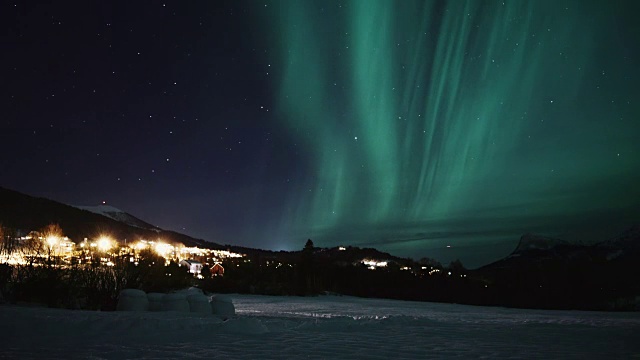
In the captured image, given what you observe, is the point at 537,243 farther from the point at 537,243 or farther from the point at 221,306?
the point at 221,306

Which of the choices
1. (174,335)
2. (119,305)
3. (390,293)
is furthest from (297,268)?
(174,335)

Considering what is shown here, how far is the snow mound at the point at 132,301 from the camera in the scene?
32.1 feet

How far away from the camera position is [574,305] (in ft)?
70.0

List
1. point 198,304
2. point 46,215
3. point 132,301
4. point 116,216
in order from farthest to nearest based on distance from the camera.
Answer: point 116,216 → point 46,215 → point 198,304 → point 132,301

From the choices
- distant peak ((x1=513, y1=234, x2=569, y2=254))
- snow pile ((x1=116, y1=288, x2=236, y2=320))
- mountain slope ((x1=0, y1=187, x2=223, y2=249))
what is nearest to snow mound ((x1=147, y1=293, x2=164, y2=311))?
snow pile ((x1=116, y1=288, x2=236, y2=320))

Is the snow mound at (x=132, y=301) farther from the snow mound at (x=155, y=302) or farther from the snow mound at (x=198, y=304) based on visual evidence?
the snow mound at (x=198, y=304)

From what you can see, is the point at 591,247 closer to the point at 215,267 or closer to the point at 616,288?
the point at 616,288

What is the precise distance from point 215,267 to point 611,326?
29838 mm

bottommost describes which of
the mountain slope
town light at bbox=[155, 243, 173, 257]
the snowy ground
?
the snowy ground

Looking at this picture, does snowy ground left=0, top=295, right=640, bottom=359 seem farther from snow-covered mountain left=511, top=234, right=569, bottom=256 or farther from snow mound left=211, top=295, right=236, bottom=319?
snow-covered mountain left=511, top=234, right=569, bottom=256

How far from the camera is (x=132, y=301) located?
9.81 meters

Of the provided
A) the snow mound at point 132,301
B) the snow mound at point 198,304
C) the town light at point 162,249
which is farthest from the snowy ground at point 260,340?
the town light at point 162,249

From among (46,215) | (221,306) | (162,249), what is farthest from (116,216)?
(221,306)

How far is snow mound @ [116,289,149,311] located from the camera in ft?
32.1
